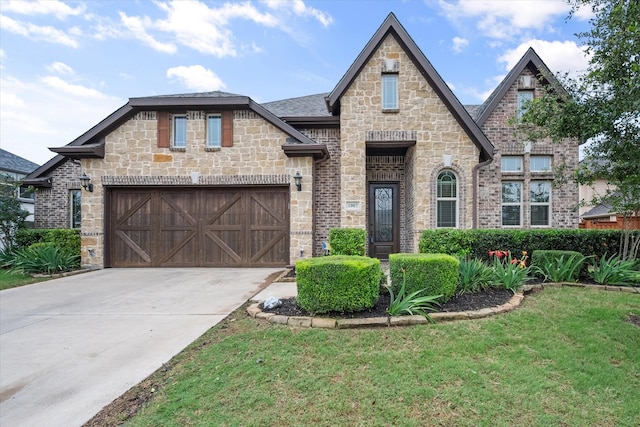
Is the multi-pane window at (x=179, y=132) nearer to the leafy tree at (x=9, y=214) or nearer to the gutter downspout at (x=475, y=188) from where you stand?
the leafy tree at (x=9, y=214)

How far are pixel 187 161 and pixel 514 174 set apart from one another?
35.4ft

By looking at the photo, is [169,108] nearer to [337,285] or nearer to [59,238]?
[59,238]

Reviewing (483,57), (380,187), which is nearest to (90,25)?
(380,187)

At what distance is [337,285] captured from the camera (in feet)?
13.8

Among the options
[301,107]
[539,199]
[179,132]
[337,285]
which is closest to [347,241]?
[337,285]

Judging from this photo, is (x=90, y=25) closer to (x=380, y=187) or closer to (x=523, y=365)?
(x=380, y=187)

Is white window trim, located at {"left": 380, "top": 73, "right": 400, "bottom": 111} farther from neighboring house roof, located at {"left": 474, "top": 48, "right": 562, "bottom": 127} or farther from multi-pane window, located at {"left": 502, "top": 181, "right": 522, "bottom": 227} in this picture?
multi-pane window, located at {"left": 502, "top": 181, "right": 522, "bottom": 227}

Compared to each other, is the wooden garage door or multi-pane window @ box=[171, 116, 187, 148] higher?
multi-pane window @ box=[171, 116, 187, 148]

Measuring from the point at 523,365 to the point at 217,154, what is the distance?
9.15m

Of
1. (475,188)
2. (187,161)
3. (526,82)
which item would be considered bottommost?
(475,188)

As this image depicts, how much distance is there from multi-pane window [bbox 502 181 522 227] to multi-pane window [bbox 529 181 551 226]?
1.42 feet

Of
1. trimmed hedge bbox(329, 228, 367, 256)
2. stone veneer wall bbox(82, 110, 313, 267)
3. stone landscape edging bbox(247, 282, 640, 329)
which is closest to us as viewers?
stone landscape edging bbox(247, 282, 640, 329)

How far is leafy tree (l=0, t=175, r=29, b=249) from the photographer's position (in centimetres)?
1094

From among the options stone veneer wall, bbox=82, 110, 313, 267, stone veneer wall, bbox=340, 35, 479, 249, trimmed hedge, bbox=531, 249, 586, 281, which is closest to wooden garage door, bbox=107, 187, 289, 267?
stone veneer wall, bbox=82, 110, 313, 267
